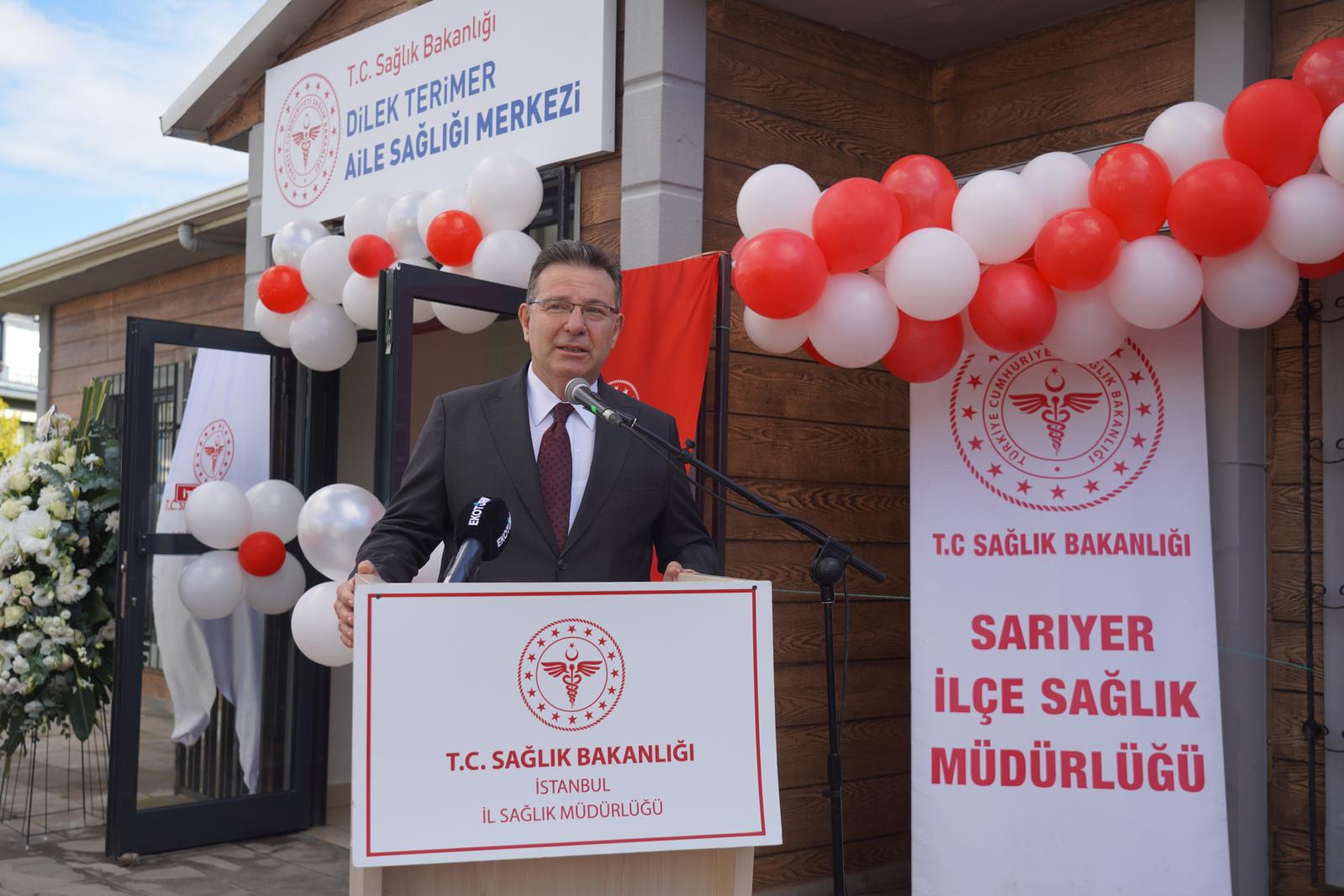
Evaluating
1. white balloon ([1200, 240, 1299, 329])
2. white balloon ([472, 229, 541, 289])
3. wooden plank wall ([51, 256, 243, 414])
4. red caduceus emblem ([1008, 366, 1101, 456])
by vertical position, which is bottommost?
red caduceus emblem ([1008, 366, 1101, 456])

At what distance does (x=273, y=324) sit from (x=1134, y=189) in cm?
304

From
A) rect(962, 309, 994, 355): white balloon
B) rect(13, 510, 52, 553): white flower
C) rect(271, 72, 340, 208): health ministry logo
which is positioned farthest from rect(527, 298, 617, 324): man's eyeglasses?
rect(13, 510, 52, 553): white flower

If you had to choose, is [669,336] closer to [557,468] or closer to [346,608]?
[557,468]

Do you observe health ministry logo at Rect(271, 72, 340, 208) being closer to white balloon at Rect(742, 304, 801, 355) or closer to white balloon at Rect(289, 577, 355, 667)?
white balloon at Rect(289, 577, 355, 667)

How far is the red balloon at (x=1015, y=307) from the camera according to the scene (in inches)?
119

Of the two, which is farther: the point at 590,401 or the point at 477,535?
the point at 590,401

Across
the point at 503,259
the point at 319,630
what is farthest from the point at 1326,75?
the point at 319,630

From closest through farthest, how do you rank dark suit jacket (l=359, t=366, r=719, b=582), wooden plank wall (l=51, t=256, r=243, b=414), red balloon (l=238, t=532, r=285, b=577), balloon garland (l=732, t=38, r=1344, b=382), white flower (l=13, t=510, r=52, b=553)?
dark suit jacket (l=359, t=366, r=719, b=582) < balloon garland (l=732, t=38, r=1344, b=382) < red balloon (l=238, t=532, r=285, b=577) < white flower (l=13, t=510, r=52, b=553) < wooden plank wall (l=51, t=256, r=243, b=414)

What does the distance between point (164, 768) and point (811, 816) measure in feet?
10.2

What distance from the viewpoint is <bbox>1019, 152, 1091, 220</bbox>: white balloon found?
311 cm

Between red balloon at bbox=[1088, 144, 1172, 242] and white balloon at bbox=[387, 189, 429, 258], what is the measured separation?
84.1 inches

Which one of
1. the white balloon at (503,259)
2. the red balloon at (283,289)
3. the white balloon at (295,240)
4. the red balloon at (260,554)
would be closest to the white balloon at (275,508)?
the red balloon at (260,554)

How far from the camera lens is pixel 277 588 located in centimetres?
473

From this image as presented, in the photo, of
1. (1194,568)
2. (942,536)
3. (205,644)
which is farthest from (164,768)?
(1194,568)
